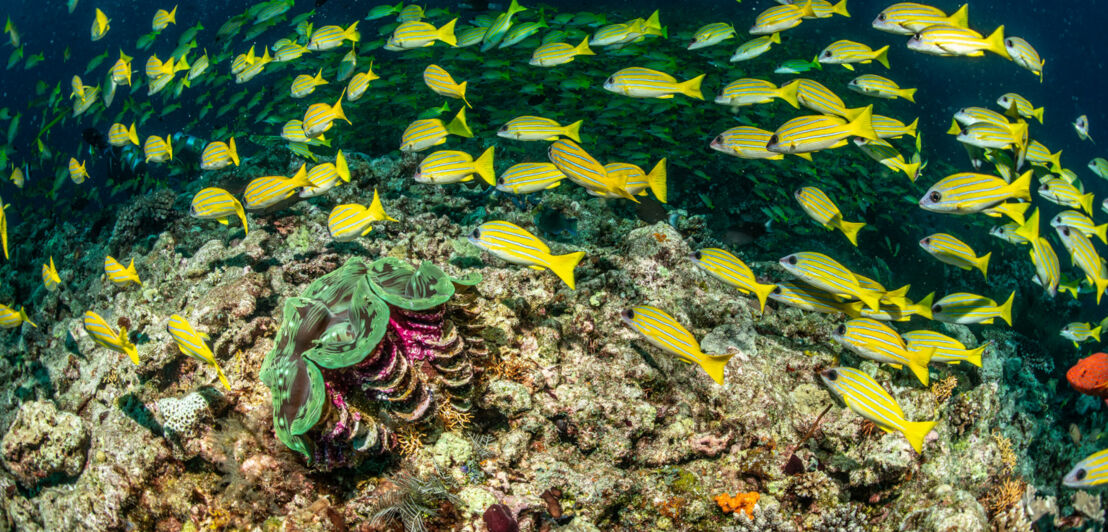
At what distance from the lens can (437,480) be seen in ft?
11.2

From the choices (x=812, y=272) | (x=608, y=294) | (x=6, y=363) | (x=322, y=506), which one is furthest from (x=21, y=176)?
(x=812, y=272)

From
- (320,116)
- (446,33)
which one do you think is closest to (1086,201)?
(446,33)

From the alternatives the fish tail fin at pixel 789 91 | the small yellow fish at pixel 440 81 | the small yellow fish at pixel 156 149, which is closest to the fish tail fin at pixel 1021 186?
the fish tail fin at pixel 789 91

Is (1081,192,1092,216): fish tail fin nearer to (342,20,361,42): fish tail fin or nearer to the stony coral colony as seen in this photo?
the stony coral colony

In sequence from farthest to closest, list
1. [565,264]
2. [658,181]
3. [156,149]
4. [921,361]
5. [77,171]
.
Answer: [77,171], [156,149], [658,181], [921,361], [565,264]

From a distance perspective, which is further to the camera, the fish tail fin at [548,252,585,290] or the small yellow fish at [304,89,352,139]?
the small yellow fish at [304,89,352,139]

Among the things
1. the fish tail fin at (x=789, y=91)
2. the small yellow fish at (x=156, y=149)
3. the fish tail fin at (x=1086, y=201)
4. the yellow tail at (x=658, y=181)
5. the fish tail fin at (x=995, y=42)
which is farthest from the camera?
the small yellow fish at (x=156, y=149)

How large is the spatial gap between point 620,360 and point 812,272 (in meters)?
1.63

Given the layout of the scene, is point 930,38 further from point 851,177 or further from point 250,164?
point 250,164

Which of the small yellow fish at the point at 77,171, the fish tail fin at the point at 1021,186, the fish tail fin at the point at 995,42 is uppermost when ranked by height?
the fish tail fin at the point at 995,42

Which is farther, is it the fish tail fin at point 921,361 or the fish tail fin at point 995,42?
the fish tail fin at point 995,42

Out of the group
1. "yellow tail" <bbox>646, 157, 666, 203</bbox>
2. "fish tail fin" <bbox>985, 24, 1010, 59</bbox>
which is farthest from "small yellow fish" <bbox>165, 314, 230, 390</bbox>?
"fish tail fin" <bbox>985, 24, 1010, 59</bbox>

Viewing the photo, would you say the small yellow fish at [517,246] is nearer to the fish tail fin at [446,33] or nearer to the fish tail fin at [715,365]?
the fish tail fin at [715,365]

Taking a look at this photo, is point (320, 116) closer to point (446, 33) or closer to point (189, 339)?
point (446, 33)
